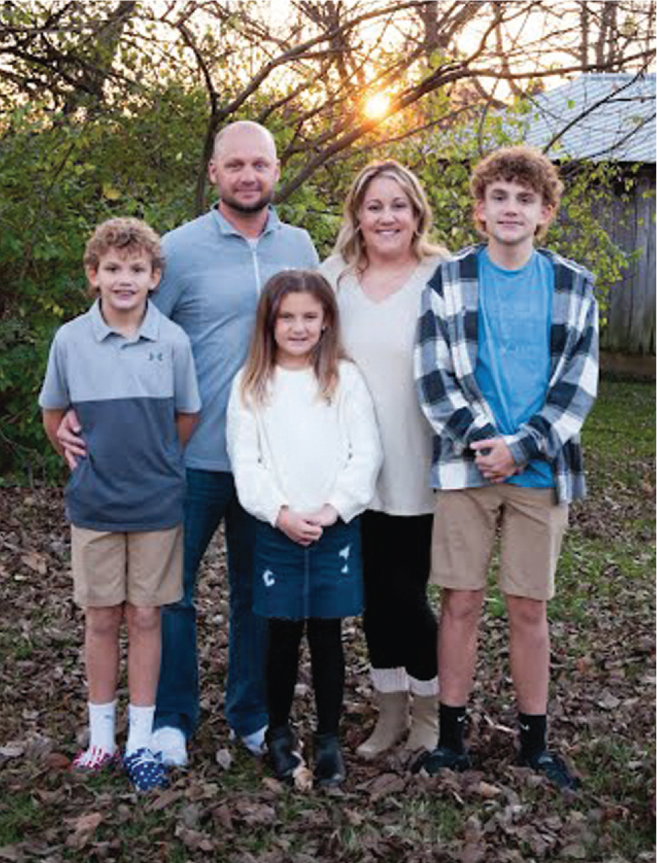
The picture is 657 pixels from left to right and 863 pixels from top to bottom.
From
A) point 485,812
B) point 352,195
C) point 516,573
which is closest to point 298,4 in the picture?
point 352,195

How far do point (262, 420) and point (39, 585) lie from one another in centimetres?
321

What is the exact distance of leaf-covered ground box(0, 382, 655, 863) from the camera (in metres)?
3.57

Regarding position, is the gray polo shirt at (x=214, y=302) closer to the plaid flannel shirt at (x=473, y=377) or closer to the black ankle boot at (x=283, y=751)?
the plaid flannel shirt at (x=473, y=377)

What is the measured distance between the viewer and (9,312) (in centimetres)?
830

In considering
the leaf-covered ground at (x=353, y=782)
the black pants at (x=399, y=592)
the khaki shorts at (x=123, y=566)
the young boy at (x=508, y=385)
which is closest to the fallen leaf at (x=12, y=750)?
the leaf-covered ground at (x=353, y=782)

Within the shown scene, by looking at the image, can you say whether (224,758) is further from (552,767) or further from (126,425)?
(126,425)

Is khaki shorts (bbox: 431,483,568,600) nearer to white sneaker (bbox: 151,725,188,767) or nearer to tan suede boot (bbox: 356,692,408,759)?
tan suede boot (bbox: 356,692,408,759)

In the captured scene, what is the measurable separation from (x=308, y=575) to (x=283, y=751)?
2.15 ft

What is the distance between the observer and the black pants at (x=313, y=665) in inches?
153

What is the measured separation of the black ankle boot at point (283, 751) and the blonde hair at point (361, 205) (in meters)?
1.54

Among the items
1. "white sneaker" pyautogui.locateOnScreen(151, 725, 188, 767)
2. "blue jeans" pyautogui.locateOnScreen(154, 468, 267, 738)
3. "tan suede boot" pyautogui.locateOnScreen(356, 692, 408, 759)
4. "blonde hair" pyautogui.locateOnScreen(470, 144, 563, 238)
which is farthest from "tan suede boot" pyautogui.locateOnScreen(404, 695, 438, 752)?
"blonde hair" pyautogui.locateOnScreen(470, 144, 563, 238)

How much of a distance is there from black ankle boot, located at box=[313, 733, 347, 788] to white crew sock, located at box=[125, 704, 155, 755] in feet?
1.82

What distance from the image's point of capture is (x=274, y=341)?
3.84m

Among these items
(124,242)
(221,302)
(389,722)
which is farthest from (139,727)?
(124,242)
